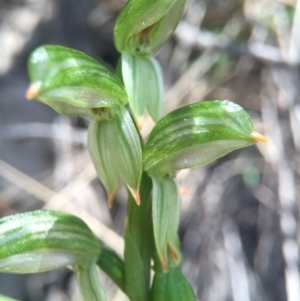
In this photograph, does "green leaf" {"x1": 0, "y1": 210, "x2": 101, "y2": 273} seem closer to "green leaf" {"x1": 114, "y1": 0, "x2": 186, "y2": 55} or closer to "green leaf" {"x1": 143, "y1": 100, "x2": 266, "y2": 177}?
"green leaf" {"x1": 143, "y1": 100, "x2": 266, "y2": 177}

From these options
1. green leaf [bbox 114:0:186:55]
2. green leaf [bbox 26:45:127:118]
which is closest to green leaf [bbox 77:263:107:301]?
green leaf [bbox 26:45:127:118]

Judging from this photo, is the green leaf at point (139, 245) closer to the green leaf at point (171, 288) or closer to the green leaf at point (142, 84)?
the green leaf at point (171, 288)

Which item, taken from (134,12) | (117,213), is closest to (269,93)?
(117,213)

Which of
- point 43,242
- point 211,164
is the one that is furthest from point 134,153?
point 211,164

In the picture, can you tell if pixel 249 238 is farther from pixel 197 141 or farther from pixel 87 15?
pixel 87 15

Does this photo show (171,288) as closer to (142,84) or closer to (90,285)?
(90,285)

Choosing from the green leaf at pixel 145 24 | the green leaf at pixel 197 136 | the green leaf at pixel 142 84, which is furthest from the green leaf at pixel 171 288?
the green leaf at pixel 145 24
